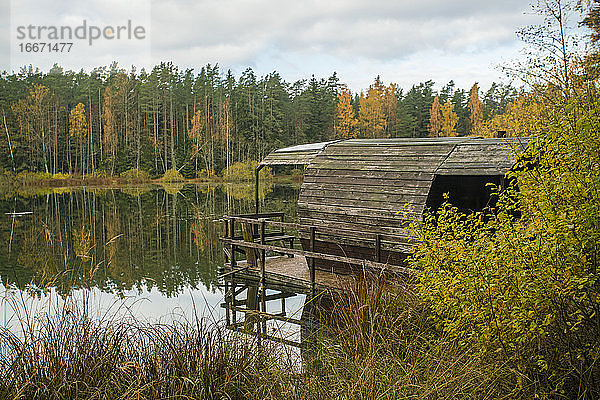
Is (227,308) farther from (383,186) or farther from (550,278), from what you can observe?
(550,278)

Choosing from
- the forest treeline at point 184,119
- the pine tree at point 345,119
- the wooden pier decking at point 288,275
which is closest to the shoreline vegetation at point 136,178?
the forest treeline at point 184,119

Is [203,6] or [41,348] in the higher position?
[203,6]

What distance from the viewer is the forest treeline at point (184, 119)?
49125 mm

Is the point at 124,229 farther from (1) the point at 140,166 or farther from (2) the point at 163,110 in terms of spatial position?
(2) the point at 163,110

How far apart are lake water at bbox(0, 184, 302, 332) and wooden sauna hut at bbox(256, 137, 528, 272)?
1.66 metres

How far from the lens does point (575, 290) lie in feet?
13.1

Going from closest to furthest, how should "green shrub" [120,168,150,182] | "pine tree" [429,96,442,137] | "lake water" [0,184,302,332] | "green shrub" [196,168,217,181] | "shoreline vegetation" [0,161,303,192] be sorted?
"lake water" [0,184,302,332]
"shoreline vegetation" [0,161,303,192]
"green shrub" [120,168,150,182]
"green shrub" [196,168,217,181]
"pine tree" [429,96,442,137]

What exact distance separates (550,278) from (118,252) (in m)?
14.0

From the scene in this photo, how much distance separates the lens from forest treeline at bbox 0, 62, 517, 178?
161 feet

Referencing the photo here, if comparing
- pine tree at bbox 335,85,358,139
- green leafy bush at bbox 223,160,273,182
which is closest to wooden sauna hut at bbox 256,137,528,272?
green leafy bush at bbox 223,160,273,182

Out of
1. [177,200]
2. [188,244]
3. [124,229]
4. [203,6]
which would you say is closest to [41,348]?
[188,244]

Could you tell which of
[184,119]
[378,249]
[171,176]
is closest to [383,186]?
[378,249]

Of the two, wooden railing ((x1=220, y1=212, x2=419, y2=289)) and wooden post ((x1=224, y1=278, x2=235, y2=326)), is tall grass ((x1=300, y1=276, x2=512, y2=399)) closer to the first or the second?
wooden railing ((x1=220, y1=212, x2=419, y2=289))

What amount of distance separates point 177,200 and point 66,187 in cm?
1596
